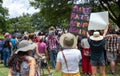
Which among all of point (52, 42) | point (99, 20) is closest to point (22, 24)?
point (52, 42)

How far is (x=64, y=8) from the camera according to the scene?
1029 inches

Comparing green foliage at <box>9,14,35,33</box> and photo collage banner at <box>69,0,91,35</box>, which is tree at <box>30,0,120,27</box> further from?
green foliage at <box>9,14,35,33</box>

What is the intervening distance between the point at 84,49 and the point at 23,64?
8758mm

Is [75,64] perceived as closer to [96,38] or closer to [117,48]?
[96,38]

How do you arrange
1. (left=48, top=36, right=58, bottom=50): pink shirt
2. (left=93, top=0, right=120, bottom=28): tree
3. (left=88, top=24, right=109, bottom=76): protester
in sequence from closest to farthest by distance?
(left=88, top=24, right=109, bottom=76): protester → (left=48, top=36, right=58, bottom=50): pink shirt → (left=93, top=0, right=120, bottom=28): tree

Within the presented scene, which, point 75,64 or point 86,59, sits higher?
point 75,64

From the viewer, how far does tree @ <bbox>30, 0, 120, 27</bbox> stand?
992 inches

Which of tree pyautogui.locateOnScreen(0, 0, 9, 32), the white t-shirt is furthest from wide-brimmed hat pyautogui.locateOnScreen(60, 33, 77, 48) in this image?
tree pyautogui.locateOnScreen(0, 0, 9, 32)

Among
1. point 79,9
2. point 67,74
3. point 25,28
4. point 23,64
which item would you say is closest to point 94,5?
point 79,9

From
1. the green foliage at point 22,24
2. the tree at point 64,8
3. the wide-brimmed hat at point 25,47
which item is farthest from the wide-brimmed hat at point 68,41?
the green foliage at point 22,24

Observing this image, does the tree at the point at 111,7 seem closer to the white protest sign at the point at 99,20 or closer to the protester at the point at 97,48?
the protester at the point at 97,48

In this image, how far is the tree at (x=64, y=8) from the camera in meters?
25.2

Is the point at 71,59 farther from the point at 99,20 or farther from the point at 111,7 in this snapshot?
the point at 111,7

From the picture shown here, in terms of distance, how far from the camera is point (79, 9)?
432 inches
